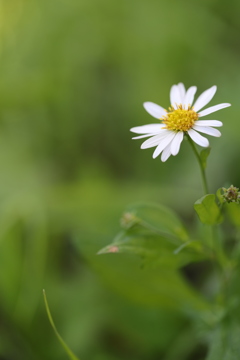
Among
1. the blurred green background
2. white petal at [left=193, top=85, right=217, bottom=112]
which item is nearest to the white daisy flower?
white petal at [left=193, top=85, right=217, bottom=112]

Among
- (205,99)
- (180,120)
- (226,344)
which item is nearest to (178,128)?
(180,120)

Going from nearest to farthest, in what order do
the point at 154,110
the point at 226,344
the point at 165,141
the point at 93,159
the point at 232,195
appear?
the point at 232,195 < the point at 165,141 < the point at 226,344 < the point at 154,110 < the point at 93,159

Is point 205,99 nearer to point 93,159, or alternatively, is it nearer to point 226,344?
point 226,344

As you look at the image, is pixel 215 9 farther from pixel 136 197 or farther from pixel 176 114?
pixel 176 114

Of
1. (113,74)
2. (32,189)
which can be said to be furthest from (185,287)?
(113,74)

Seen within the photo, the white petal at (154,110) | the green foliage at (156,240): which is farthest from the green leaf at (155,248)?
the white petal at (154,110)

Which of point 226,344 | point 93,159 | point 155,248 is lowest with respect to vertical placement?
point 226,344

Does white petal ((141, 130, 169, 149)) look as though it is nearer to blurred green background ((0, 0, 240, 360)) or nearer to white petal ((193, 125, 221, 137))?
white petal ((193, 125, 221, 137))
